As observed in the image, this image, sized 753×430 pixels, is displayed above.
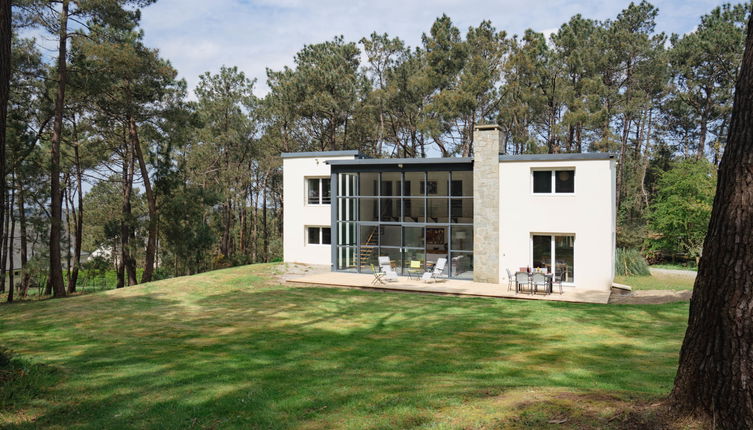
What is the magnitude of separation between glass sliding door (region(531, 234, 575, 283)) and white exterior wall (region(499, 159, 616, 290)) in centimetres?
15

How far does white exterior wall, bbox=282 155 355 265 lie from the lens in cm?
2052

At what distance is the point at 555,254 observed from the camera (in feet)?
49.9

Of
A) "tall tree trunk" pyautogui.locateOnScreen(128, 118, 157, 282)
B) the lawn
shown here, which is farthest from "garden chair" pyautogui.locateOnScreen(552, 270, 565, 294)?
"tall tree trunk" pyautogui.locateOnScreen(128, 118, 157, 282)

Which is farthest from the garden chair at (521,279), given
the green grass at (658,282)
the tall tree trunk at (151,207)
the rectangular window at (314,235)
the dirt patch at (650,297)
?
the tall tree trunk at (151,207)

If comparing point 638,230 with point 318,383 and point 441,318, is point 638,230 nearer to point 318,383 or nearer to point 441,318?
point 441,318

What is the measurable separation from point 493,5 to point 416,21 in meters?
5.33

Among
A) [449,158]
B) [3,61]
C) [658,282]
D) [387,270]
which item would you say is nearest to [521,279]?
[387,270]

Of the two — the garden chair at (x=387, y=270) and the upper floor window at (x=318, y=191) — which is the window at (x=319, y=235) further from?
the garden chair at (x=387, y=270)

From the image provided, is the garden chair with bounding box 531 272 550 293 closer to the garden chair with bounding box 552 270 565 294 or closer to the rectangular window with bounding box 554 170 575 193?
the garden chair with bounding box 552 270 565 294

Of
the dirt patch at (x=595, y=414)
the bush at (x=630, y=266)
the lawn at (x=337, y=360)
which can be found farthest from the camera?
the bush at (x=630, y=266)

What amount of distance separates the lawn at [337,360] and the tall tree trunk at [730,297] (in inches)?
28.3

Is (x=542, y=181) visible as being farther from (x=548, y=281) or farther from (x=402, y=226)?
A: (x=402, y=226)

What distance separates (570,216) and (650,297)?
10.4 feet

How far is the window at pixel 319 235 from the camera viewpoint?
68.0ft
